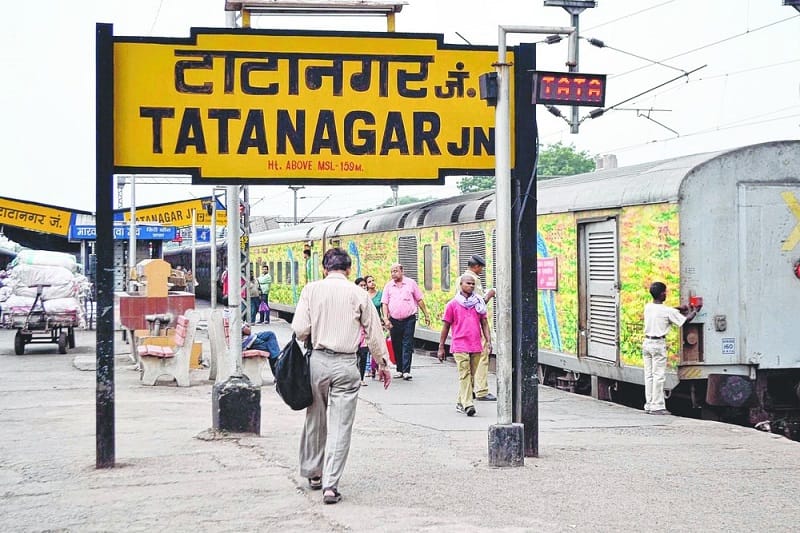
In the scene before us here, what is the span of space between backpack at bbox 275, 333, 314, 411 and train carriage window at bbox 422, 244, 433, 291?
12567 mm

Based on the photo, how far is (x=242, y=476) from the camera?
8.05 meters

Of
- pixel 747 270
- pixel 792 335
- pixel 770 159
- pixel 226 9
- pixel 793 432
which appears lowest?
pixel 793 432

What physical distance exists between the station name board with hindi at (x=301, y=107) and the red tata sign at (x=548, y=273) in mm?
5883

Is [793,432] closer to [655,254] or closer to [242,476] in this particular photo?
[655,254]

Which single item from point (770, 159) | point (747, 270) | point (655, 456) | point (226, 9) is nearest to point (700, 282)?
point (747, 270)

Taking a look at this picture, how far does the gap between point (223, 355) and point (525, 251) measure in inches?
252

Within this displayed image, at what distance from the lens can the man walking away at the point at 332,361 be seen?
281 inches

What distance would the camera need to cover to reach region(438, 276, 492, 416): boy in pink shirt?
40.8 ft

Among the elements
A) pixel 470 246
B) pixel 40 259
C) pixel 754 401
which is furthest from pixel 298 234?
pixel 754 401

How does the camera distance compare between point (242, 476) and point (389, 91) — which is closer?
point (242, 476)

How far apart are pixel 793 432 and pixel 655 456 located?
3.92 meters

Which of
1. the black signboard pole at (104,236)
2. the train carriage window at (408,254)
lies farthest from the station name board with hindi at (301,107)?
the train carriage window at (408,254)

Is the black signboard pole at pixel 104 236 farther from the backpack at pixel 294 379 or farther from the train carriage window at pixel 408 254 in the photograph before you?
the train carriage window at pixel 408 254

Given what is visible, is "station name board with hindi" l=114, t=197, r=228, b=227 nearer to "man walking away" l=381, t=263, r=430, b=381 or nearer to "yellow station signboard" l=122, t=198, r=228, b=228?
"yellow station signboard" l=122, t=198, r=228, b=228
